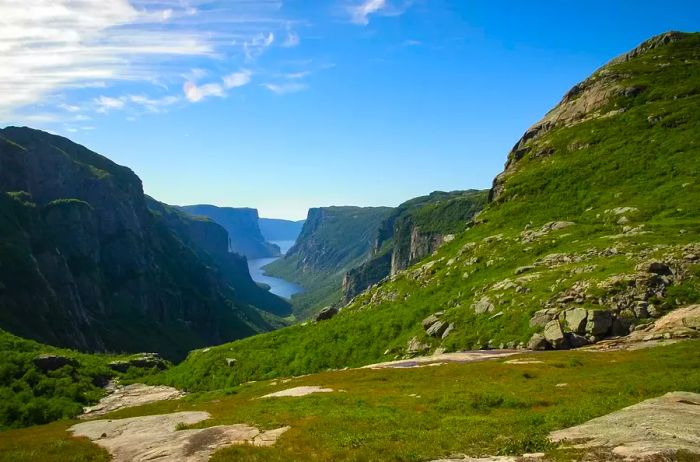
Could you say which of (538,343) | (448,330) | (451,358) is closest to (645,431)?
(451,358)

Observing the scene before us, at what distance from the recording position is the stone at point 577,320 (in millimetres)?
42594

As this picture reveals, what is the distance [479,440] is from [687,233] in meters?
45.8

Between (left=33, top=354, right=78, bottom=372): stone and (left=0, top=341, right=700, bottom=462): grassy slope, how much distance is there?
28.0 meters

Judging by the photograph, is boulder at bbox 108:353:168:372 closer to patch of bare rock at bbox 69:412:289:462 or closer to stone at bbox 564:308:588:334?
patch of bare rock at bbox 69:412:289:462

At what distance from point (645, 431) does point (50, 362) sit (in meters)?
71.8

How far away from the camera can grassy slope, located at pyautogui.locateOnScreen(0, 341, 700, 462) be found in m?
19.4

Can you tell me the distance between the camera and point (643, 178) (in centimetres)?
7106

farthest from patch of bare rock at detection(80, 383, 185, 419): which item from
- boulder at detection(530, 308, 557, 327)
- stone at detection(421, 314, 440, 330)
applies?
boulder at detection(530, 308, 557, 327)

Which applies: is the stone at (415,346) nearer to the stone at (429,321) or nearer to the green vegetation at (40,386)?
the stone at (429,321)

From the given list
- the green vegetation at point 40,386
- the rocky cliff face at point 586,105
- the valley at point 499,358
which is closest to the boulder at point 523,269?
the valley at point 499,358

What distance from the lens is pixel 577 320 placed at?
43000mm

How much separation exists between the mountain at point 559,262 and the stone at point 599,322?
9 cm

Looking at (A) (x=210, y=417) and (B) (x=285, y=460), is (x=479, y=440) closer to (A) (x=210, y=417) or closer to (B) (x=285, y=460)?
(B) (x=285, y=460)

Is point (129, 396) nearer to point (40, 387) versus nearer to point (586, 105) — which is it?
point (40, 387)
